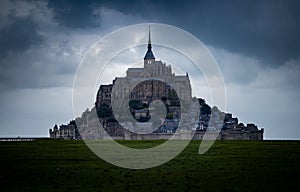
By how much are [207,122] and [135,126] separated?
27089mm

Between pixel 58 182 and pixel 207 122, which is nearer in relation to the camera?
pixel 58 182

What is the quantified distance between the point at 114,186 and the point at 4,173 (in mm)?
8001

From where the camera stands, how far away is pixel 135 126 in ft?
628

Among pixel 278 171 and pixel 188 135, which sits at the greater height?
pixel 188 135

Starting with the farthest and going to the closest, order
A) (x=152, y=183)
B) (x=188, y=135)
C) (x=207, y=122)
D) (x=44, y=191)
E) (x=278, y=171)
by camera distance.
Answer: (x=207, y=122)
(x=188, y=135)
(x=278, y=171)
(x=152, y=183)
(x=44, y=191)

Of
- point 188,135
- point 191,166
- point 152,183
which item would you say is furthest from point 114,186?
point 188,135

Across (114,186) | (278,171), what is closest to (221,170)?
(278,171)

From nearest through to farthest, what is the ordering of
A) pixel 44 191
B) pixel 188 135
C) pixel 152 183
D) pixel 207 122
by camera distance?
pixel 44 191, pixel 152 183, pixel 188 135, pixel 207 122

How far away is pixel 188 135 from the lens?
A: 7146 inches

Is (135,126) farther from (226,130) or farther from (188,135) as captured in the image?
(226,130)

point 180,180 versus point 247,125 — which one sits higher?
point 247,125

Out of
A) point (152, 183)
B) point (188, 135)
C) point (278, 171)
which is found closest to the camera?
point (152, 183)

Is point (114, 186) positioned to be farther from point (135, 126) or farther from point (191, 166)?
point (135, 126)

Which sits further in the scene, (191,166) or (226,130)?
(226,130)
